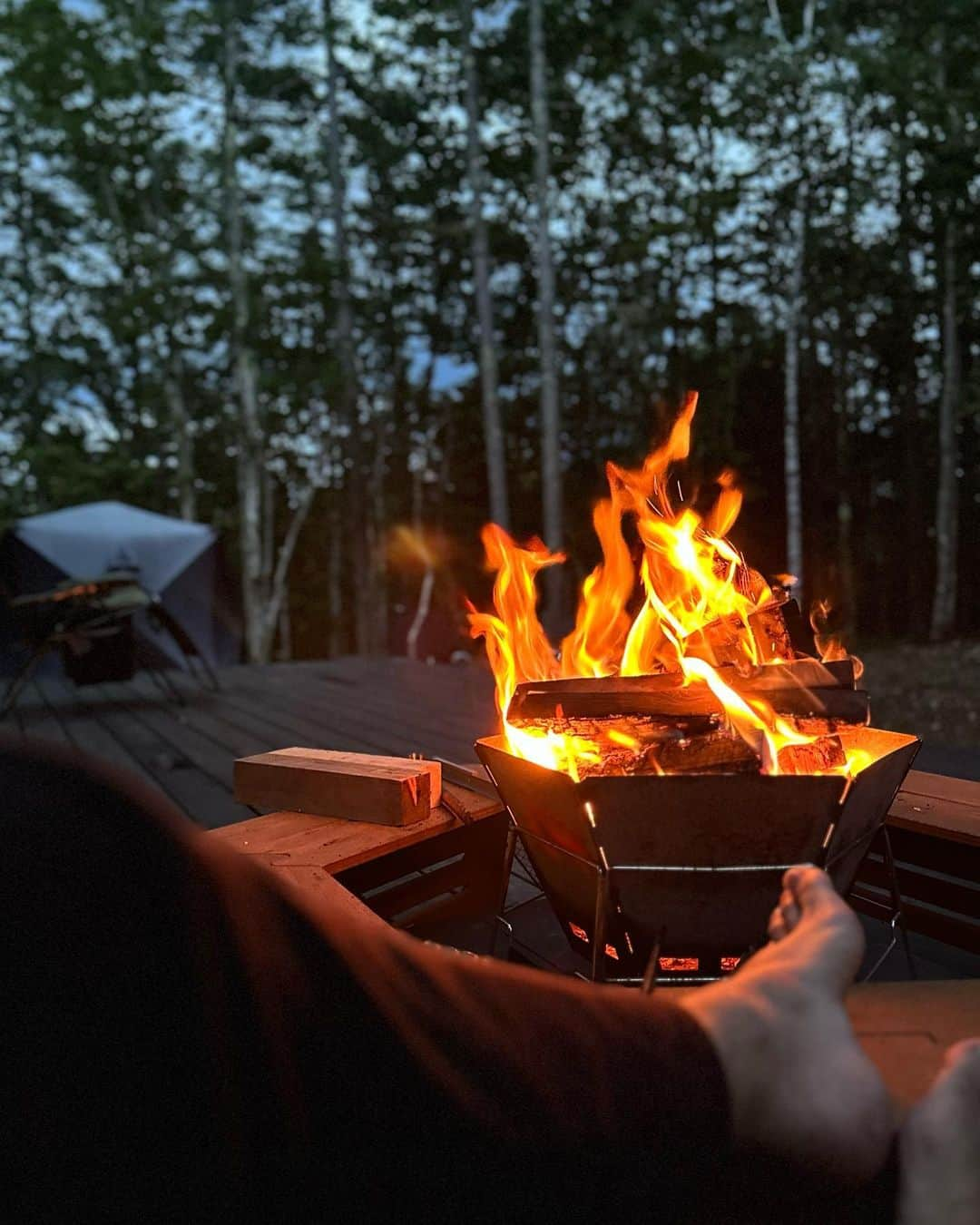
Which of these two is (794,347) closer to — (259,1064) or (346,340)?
(346,340)

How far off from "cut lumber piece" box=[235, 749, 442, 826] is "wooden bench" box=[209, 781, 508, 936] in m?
0.02

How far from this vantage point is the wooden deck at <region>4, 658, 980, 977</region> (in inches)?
73.8

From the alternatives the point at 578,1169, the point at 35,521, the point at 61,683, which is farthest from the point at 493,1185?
the point at 35,521

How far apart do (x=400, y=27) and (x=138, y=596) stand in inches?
456

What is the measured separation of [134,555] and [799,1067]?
9.08 meters

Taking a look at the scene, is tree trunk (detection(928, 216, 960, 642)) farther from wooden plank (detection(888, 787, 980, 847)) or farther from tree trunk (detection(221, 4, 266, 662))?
wooden plank (detection(888, 787, 980, 847))

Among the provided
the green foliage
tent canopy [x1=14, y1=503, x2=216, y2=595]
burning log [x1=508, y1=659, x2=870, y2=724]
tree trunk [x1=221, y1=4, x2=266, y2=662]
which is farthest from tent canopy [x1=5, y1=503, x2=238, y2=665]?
burning log [x1=508, y1=659, x2=870, y2=724]

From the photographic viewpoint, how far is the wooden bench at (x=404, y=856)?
5.09ft

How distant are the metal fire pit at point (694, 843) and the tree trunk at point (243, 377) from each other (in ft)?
35.7

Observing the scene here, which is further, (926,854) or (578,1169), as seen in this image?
(926,854)

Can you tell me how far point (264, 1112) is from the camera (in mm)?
726

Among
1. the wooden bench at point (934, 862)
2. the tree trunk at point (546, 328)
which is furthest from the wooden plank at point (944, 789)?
the tree trunk at point (546, 328)

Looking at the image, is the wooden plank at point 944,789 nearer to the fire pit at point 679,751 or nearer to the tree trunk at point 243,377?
the fire pit at point 679,751

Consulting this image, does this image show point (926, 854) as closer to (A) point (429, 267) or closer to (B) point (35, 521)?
(B) point (35, 521)
